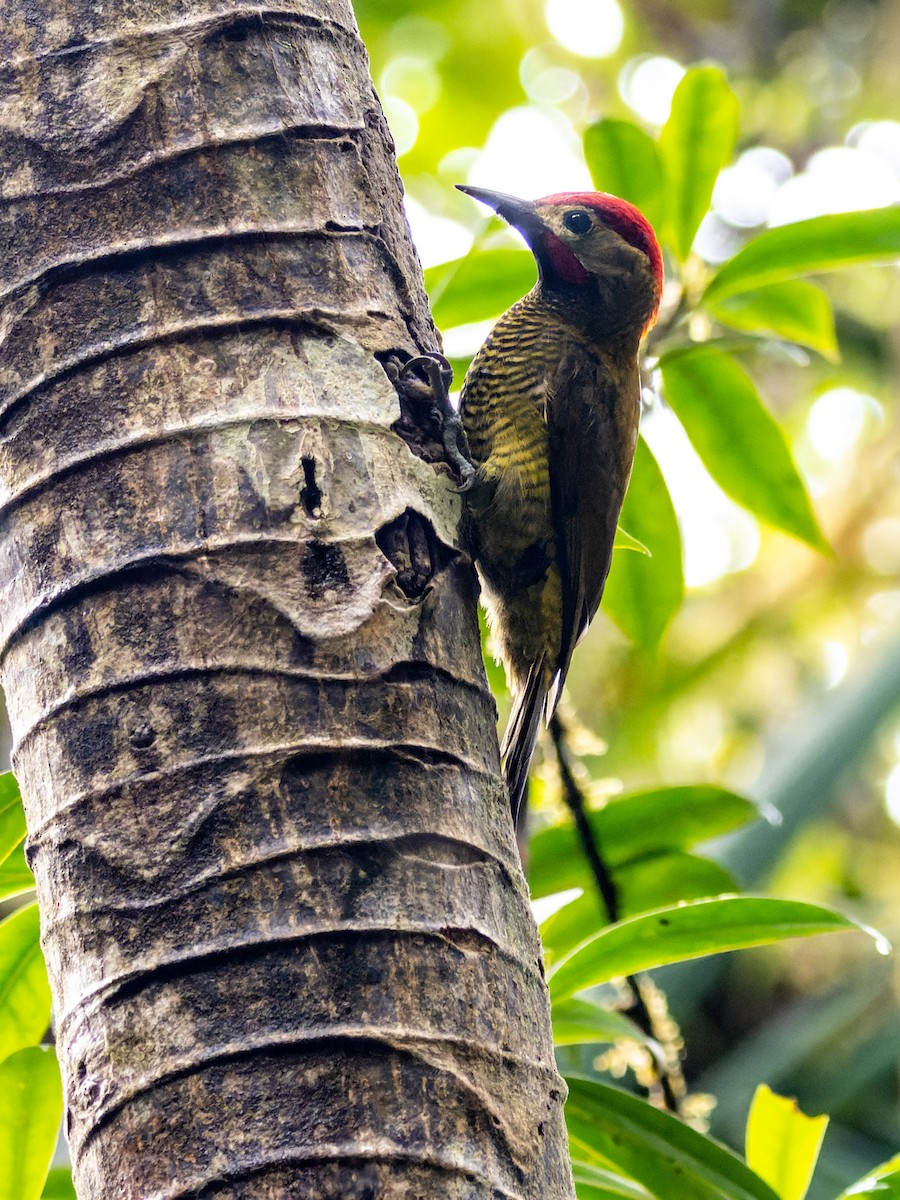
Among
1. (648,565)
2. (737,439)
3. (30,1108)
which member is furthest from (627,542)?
(30,1108)

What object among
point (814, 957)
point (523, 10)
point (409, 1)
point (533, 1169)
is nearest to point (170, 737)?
point (533, 1169)

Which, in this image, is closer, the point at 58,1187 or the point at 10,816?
the point at 10,816

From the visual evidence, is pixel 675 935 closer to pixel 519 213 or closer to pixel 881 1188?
pixel 881 1188

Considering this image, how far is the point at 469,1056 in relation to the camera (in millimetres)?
1175

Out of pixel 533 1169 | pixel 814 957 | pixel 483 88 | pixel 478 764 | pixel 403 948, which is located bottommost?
pixel 533 1169

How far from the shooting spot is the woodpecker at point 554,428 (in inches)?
101

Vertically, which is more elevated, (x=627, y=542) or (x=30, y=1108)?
(x=627, y=542)

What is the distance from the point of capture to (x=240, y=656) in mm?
1256

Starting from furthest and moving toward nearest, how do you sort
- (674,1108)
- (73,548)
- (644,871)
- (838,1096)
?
(838,1096), (644,871), (674,1108), (73,548)

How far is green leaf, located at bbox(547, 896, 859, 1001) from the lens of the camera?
1.91 meters

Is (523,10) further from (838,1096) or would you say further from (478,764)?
(478,764)

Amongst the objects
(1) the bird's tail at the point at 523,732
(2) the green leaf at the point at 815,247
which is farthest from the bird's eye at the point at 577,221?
(1) the bird's tail at the point at 523,732

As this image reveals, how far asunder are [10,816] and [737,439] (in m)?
1.44

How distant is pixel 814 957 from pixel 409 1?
15.4 feet
